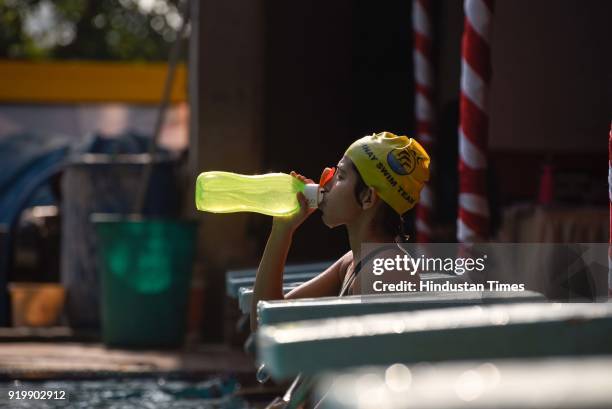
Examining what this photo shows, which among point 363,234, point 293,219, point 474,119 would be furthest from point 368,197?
point 474,119

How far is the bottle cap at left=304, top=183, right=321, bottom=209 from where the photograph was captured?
3646mm

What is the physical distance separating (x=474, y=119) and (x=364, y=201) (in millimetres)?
2519

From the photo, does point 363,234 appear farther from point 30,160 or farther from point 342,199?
point 30,160

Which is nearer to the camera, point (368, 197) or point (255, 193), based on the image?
point (368, 197)

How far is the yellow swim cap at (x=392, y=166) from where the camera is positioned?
3676 millimetres

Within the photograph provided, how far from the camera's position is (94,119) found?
61.7ft

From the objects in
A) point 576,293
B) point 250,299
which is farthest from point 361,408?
point 576,293

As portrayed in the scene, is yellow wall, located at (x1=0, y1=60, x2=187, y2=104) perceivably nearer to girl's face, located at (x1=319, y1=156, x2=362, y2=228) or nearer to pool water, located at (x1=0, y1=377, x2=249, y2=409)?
pool water, located at (x1=0, y1=377, x2=249, y2=409)

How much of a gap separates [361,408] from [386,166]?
7.31ft

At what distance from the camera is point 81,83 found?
1850 cm

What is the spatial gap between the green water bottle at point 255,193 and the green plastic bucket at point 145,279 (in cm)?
466

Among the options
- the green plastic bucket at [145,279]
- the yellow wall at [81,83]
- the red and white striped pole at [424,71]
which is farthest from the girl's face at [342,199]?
the yellow wall at [81,83]

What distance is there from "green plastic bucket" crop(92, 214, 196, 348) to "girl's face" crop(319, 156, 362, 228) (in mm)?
5116

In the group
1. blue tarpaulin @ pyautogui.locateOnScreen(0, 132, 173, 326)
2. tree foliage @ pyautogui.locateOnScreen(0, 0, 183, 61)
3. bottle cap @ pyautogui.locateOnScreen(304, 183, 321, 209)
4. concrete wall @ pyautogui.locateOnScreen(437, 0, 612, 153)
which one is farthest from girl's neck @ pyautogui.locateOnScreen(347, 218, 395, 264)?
tree foliage @ pyautogui.locateOnScreen(0, 0, 183, 61)
